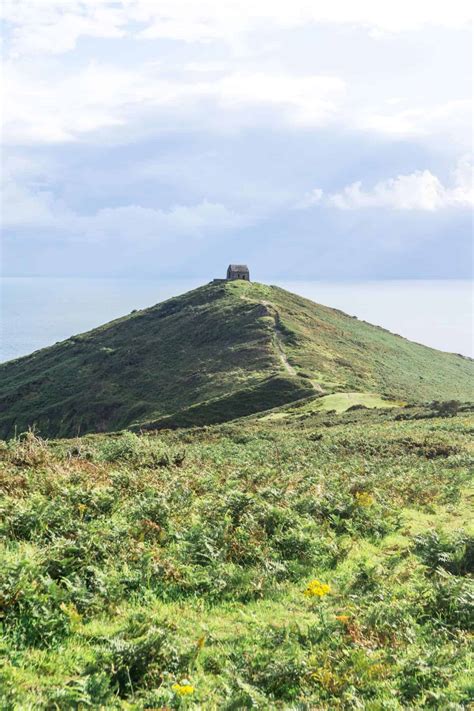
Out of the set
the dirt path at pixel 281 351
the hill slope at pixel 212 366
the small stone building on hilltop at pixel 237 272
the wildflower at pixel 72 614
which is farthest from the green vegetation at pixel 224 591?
the small stone building on hilltop at pixel 237 272

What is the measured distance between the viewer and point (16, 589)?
22.7 feet

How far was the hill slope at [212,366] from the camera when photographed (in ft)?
A: 254

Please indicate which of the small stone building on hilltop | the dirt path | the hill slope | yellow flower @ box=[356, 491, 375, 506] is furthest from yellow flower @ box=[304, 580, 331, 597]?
the small stone building on hilltop

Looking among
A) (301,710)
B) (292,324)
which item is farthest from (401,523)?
(292,324)

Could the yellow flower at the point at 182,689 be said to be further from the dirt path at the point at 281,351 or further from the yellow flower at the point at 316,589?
the dirt path at the point at 281,351

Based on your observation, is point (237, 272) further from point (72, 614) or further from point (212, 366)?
point (72, 614)

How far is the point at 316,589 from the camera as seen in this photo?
29.6 ft

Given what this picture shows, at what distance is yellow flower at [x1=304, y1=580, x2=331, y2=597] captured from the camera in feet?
29.5

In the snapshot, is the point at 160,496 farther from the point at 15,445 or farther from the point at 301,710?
the point at 301,710

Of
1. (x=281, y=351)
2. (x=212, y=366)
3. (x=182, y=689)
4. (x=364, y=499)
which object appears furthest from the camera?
(x=281, y=351)

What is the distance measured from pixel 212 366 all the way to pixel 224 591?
271 feet

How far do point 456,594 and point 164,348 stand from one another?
332ft

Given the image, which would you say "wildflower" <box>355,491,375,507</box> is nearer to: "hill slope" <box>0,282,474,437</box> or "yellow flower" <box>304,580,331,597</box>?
"yellow flower" <box>304,580,331,597</box>

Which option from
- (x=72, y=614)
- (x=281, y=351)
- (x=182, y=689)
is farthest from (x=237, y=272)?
(x=182, y=689)
